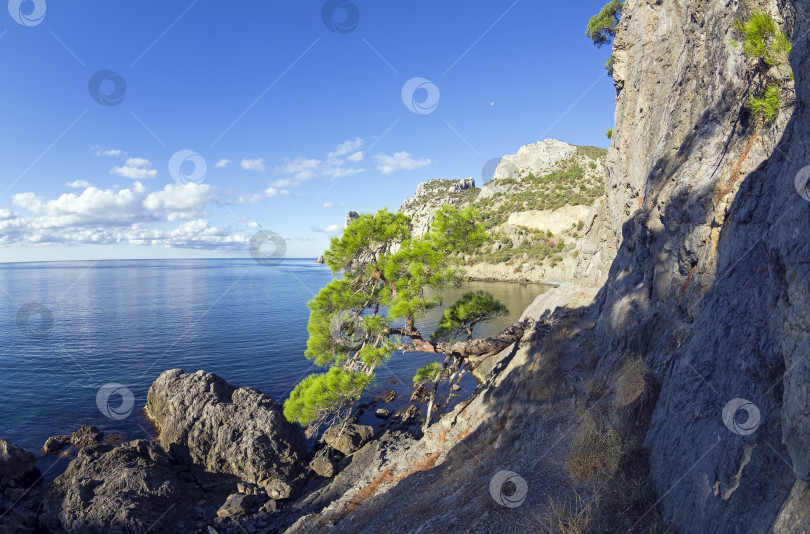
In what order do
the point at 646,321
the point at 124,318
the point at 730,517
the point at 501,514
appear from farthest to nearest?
the point at 124,318 → the point at 646,321 → the point at 501,514 → the point at 730,517

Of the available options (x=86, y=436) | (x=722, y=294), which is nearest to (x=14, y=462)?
(x=86, y=436)

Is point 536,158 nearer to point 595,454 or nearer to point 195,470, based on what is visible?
point 195,470

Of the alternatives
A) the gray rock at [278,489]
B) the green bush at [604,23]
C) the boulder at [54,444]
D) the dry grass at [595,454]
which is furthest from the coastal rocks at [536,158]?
the dry grass at [595,454]

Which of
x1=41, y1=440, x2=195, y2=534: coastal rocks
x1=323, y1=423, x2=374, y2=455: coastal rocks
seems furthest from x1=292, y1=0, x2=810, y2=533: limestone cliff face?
x1=41, y1=440, x2=195, y2=534: coastal rocks

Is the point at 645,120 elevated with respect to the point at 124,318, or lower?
elevated

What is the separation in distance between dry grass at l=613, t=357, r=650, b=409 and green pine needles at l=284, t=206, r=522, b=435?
6356 millimetres

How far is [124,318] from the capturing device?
54.6m

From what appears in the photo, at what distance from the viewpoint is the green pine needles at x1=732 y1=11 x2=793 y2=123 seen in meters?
7.55

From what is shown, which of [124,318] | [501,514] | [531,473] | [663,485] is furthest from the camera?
[124,318]

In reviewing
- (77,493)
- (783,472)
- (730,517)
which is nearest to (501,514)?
(730,517)

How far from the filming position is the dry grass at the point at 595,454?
7285 mm

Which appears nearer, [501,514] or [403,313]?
[501,514]

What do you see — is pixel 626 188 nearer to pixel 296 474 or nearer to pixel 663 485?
pixel 663 485

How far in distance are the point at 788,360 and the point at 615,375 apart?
272 inches
